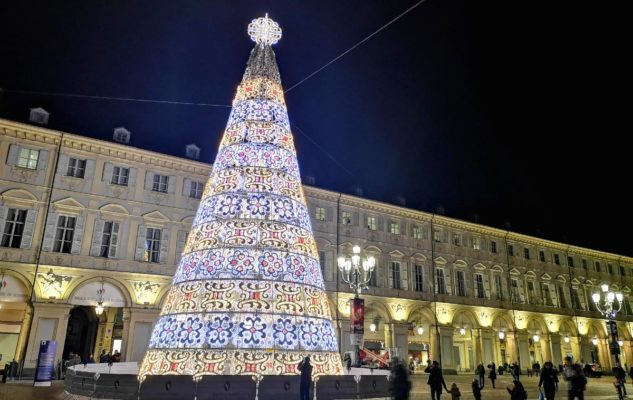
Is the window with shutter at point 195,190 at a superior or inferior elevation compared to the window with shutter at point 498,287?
superior

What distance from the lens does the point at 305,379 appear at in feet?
29.2

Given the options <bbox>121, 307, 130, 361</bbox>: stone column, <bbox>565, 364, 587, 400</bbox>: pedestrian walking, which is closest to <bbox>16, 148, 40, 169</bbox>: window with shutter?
<bbox>121, 307, 130, 361</bbox>: stone column

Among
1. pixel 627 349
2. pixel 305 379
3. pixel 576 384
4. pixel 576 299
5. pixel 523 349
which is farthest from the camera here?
pixel 627 349

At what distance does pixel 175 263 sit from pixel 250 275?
18061 millimetres

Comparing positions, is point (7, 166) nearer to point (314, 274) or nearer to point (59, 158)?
point (59, 158)

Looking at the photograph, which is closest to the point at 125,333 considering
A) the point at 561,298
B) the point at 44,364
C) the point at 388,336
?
the point at 44,364

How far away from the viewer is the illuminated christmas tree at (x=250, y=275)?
9.34 metres

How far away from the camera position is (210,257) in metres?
10.0

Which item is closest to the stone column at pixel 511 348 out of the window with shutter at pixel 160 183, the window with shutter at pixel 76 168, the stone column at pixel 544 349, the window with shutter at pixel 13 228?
A: the stone column at pixel 544 349

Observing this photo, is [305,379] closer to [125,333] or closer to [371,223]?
[125,333]

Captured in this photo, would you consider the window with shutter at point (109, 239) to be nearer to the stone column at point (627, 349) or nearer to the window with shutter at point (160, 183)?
the window with shutter at point (160, 183)

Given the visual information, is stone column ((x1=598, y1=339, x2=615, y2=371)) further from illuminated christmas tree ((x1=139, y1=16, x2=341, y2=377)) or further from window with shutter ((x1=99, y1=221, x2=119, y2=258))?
illuminated christmas tree ((x1=139, y1=16, x2=341, y2=377))

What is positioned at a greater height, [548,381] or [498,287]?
[498,287]

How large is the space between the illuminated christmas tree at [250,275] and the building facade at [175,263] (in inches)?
627
